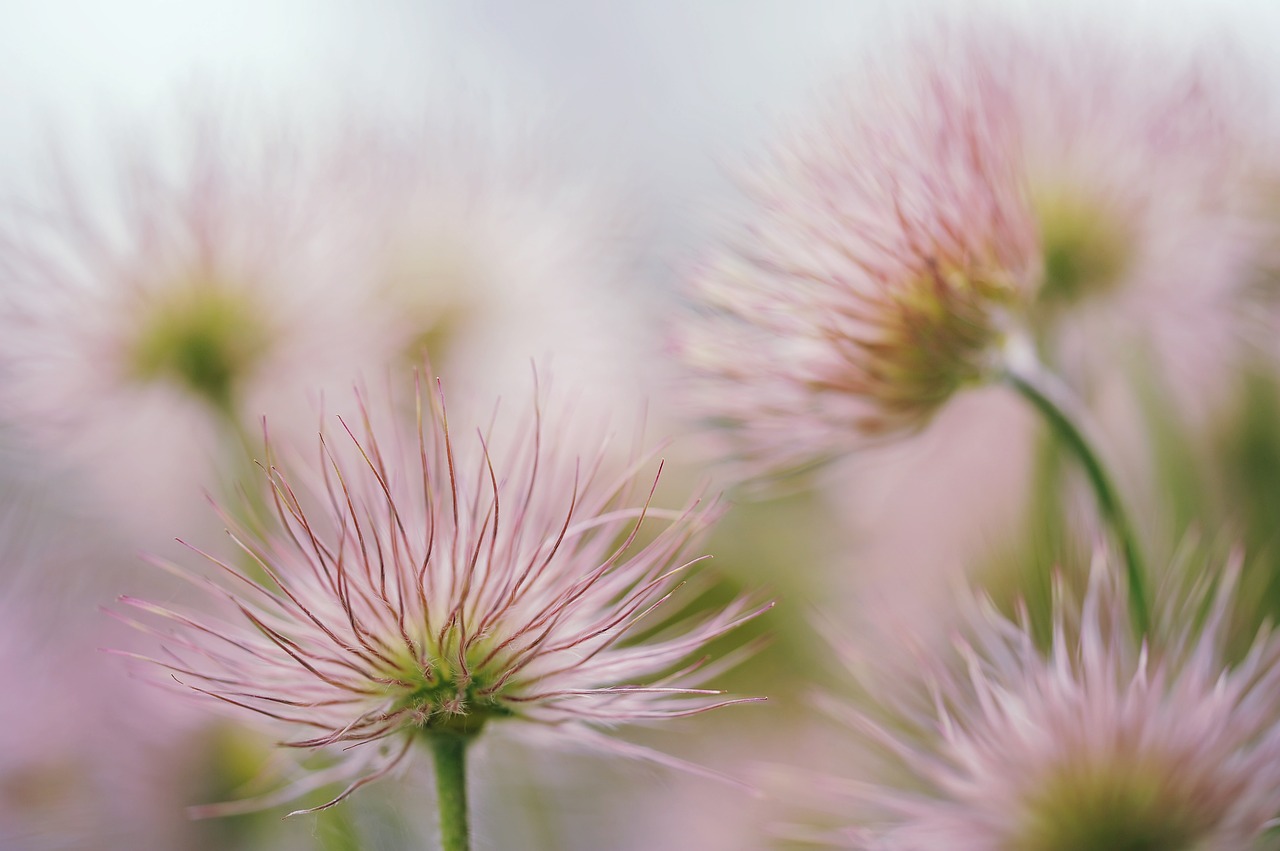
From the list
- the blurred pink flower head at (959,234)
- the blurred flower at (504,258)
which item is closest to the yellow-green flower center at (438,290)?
the blurred flower at (504,258)

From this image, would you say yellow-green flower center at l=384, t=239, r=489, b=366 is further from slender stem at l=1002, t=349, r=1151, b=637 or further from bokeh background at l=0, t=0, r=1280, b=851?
slender stem at l=1002, t=349, r=1151, b=637

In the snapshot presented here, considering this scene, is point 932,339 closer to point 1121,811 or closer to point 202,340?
point 1121,811

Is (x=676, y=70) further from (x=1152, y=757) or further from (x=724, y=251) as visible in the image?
(x=1152, y=757)

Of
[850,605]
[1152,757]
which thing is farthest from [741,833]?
[1152,757]

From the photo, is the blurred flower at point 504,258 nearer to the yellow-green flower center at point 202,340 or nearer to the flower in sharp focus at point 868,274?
the yellow-green flower center at point 202,340

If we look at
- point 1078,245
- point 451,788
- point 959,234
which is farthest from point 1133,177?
point 451,788

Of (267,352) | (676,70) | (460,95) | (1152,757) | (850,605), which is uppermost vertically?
(676,70)
